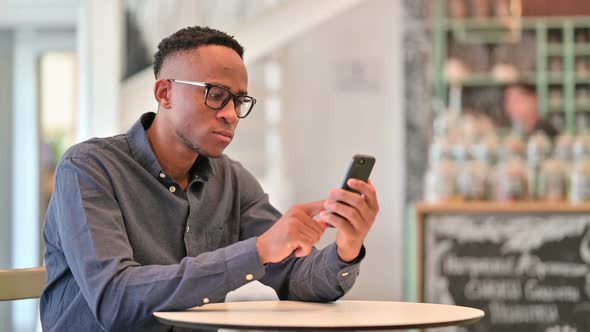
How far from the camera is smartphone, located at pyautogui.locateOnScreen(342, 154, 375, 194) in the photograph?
164 centimetres

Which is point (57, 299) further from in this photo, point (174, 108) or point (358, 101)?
point (358, 101)

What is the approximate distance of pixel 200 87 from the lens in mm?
1796

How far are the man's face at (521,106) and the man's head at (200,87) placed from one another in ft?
19.4

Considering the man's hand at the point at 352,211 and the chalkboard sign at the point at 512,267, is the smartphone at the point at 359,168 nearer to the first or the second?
the man's hand at the point at 352,211

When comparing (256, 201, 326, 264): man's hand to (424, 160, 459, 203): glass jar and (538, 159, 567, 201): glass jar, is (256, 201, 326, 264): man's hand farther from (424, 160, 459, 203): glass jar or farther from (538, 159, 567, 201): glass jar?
(538, 159, 567, 201): glass jar

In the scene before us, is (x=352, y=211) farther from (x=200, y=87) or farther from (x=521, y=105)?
(x=521, y=105)

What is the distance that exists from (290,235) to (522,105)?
641 cm

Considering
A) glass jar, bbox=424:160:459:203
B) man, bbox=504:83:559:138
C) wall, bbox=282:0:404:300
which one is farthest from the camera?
man, bbox=504:83:559:138

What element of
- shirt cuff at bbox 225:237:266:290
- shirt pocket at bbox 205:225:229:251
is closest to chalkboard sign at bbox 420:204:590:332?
shirt pocket at bbox 205:225:229:251

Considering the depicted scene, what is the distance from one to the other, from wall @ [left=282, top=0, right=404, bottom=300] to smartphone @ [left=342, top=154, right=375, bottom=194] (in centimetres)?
535

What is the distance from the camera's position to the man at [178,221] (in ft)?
5.26

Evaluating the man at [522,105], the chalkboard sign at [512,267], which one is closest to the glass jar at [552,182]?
the chalkboard sign at [512,267]

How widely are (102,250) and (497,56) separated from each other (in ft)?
22.1

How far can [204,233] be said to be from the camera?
75.8 inches
